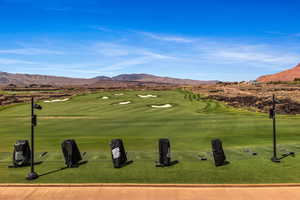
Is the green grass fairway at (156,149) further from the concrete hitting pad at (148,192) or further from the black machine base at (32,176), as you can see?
the concrete hitting pad at (148,192)

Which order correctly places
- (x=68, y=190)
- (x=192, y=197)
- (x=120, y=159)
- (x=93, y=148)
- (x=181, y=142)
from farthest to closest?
(x=181, y=142) → (x=93, y=148) → (x=120, y=159) → (x=68, y=190) → (x=192, y=197)

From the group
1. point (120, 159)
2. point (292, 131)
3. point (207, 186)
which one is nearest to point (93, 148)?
point (120, 159)

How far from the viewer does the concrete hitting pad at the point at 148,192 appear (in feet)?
36.2

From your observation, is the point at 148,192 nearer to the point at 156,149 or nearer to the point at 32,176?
the point at 32,176

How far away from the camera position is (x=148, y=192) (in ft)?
37.7

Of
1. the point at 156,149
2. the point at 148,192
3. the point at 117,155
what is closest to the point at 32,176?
the point at 117,155

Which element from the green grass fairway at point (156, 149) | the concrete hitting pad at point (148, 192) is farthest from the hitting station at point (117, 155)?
the concrete hitting pad at point (148, 192)

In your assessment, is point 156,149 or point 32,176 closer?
point 32,176

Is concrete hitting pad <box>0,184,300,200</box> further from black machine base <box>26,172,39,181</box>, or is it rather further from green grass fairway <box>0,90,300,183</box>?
black machine base <box>26,172,39,181</box>

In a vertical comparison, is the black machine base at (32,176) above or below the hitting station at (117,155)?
below

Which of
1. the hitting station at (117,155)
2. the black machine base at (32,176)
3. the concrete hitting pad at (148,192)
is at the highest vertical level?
the hitting station at (117,155)

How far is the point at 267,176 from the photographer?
513 inches

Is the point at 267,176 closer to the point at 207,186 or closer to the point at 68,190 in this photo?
the point at 207,186

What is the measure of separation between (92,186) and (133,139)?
34.0ft
